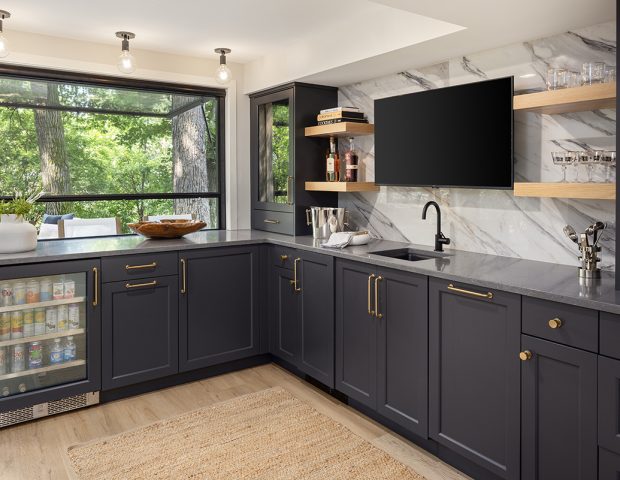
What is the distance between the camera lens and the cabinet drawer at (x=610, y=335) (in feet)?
5.90

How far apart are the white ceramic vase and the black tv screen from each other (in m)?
2.17

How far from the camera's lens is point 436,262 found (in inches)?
107

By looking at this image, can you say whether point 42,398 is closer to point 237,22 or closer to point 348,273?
point 348,273

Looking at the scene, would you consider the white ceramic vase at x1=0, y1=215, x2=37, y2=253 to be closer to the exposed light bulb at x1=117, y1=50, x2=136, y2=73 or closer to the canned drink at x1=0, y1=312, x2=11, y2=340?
the canned drink at x1=0, y1=312, x2=11, y2=340

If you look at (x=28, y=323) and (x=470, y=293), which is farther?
(x=28, y=323)

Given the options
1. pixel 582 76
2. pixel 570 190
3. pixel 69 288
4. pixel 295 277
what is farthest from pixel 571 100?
pixel 69 288

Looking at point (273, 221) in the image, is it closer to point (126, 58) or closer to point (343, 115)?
point (343, 115)

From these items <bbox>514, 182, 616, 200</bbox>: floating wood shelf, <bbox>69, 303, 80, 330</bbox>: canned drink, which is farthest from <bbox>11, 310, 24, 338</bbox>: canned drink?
<bbox>514, 182, 616, 200</bbox>: floating wood shelf

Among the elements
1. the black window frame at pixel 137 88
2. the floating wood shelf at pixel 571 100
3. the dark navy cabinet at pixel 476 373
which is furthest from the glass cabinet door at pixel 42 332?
the floating wood shelf at pixel 571 100

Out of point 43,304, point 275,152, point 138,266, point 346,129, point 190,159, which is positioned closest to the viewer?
point 43,304

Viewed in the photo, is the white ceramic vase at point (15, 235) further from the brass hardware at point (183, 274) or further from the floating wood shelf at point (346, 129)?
the floating wood shelf at point (346, 129)

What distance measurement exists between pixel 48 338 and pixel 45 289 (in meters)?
0.29

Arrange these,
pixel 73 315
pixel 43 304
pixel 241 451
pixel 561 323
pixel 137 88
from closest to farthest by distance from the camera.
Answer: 1. pixel 561 323
2. pixel 241 451
3. pixel 43 304
4. pixel 73 315
5. pixel 137 88

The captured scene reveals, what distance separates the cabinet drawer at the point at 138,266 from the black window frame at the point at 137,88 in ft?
2.87
